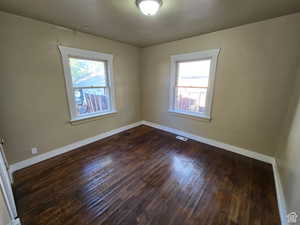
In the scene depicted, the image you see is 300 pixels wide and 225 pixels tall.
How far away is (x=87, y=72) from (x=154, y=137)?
225 cm

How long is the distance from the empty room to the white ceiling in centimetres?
2

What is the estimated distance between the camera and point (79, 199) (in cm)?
165

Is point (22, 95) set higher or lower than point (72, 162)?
higher

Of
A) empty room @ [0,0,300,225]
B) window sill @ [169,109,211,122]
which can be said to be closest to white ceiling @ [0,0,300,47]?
empty room @ [0,0,300,225]

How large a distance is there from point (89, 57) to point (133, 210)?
2.89 meters

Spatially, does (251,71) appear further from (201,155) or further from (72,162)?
(72,162)

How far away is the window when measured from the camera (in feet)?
8.49

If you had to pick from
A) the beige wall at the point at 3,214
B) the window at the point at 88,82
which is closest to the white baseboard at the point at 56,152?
the window at the point at 88,82

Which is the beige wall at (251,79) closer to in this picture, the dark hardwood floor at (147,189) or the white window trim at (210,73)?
the white window trim at (210,73)

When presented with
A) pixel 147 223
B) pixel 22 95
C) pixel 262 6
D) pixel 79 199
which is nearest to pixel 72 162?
pixel 79 199

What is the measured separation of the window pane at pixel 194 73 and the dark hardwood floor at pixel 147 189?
5.18ft

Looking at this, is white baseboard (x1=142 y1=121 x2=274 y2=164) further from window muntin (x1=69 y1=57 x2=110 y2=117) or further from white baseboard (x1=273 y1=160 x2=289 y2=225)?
window muntin (x1=69 y1=57 x2=110 y2=117)

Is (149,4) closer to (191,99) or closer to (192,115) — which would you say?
(191,99)

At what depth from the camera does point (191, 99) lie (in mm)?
3307
